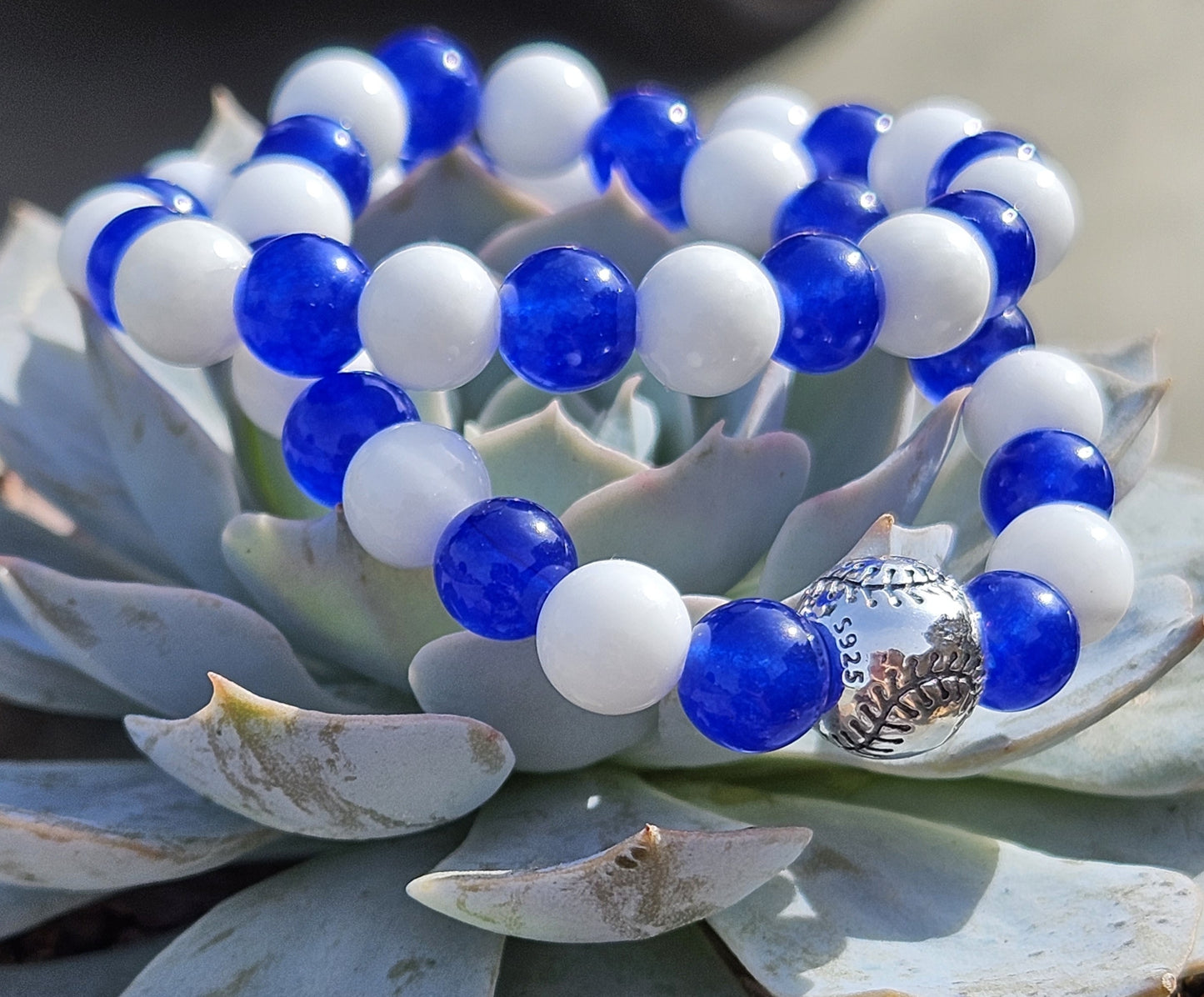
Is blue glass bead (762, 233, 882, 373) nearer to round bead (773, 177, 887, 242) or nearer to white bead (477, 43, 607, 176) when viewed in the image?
round bead (773, 177, 887, 242)

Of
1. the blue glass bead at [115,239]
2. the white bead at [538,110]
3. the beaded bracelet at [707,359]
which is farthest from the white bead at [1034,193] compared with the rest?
the blue glass bead at [115,239]

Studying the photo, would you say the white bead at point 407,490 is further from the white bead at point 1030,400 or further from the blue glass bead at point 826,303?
the white bead at point 1030,400

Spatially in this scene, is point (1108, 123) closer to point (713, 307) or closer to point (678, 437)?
point (678, 437)

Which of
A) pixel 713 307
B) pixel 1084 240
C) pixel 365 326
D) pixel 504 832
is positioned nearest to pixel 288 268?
pixel 365 326

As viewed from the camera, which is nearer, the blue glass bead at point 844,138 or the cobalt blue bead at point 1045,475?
the cobalt blue bead at point 1045,475

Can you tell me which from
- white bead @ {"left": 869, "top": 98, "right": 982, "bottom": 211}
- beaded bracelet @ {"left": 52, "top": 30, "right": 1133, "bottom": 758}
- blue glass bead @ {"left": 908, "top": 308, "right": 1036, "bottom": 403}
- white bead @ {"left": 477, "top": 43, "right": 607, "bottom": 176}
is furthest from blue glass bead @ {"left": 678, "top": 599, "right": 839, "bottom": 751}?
white bead @ {"left": 477, "top": 43, "right": 607, "bottom": 176}

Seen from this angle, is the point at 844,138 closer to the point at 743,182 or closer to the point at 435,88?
the point at 743,182
